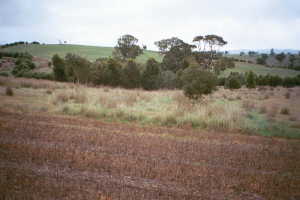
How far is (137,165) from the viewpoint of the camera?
5.20 m

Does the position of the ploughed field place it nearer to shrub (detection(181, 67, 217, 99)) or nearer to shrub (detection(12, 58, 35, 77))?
shrub (detection(181, 67, 217, 99))

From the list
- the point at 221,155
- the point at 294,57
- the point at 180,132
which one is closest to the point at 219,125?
the point at 180,132

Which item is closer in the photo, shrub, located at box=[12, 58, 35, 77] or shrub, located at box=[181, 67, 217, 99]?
shrub, located at box=[181, 67, 217, 99]

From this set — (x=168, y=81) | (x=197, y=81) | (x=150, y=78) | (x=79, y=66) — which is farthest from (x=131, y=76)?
(x=197, y=81)

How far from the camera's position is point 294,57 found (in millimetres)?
97188

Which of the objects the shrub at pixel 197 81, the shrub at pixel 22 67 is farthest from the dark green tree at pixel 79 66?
the shrub at pixel 197 81

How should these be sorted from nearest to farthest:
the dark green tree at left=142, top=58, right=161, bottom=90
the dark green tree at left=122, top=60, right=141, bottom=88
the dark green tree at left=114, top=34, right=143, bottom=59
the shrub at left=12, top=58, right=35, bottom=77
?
the dark green tree at left=122, top=60, right=141, bottom=88
the dark green tree at left=142, top=58, right=161, bottom=90
the shrub at left=12, top=58, right=35, bottom=77
the dark green tree at left=114, top=34, right=143, bottom=59

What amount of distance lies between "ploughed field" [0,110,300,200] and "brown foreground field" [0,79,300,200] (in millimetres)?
16

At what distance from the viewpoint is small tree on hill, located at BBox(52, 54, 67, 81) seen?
40875 mm

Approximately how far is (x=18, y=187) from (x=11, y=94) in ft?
49.4

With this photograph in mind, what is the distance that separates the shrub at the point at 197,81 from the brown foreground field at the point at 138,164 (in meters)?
9.10

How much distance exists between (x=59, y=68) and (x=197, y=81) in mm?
30360

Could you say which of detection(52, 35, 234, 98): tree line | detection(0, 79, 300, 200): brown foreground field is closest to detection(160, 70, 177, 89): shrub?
detection(52, 35, 234, 98): tree line

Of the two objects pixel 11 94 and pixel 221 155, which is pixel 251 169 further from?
pixel 11 94
